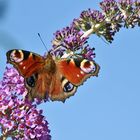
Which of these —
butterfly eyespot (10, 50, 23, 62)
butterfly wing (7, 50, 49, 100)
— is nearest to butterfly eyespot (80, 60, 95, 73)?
butterfly wing (7, 50, 49, 100)

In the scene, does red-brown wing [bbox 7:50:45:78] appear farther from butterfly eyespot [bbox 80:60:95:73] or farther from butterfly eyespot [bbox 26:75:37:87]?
butterfly eyespot [bbox 80:60:95:73]

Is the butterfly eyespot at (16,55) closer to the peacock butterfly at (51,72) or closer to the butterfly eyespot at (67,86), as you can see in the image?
the peacock butterfly at (51,72)

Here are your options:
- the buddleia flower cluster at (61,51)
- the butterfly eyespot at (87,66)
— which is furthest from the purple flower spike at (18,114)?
the butterfly eyespot at (87,66)

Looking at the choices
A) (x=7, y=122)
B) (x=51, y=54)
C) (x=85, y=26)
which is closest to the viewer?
(x=7, y=122)

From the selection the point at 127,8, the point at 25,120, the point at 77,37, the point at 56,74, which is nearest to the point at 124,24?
the point at 127,8

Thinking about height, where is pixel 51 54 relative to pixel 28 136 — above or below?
above

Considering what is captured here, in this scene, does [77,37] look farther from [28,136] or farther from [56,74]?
[28,136]

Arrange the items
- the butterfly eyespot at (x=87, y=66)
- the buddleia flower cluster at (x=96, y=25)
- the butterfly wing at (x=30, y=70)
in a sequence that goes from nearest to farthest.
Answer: the butterfly wing at (x=30, y=70) < the butterfly eyespot at (x=87, y=66) < the buddleia flower cluster at (x=96, y=25)

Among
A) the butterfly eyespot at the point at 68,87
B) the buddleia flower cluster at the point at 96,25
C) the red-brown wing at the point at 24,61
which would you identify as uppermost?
the buddleia flower cluster at the point at 96,25
